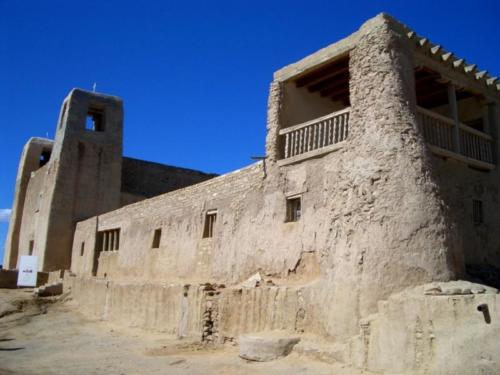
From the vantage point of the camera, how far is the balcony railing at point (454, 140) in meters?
9.80

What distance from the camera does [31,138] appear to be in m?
29.1

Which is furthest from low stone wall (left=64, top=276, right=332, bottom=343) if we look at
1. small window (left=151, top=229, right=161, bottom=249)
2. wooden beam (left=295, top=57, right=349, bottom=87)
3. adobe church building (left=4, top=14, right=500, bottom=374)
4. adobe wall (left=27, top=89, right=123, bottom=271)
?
adobe wall (left=27, top=89, right=123, bottom=271)

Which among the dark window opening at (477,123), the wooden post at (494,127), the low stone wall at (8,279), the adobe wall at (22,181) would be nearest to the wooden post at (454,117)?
the wooden post at (494,127)

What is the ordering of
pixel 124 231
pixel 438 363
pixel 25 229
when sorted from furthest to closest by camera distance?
pixel 25 229, pixel 124 231, pixel 438 363

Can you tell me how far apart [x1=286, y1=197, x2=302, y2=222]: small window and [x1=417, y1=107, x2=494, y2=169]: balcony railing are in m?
2.84

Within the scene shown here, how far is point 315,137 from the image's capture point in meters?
10.6

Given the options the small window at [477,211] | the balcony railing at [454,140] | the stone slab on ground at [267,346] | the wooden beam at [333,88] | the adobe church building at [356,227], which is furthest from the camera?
the wooden beam at [333,88]

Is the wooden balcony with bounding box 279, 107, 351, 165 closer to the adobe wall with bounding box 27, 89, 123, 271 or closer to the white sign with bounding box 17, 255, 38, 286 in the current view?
the white sign with bounding box 17, 255, 38, 286

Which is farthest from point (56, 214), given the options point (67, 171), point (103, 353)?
point (103, 353)

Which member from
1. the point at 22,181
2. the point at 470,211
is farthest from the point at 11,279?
the point at 470,211

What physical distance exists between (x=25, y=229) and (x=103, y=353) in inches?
737

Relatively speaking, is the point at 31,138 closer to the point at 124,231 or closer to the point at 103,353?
the point at 124,231

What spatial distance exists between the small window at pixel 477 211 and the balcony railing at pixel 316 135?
122 inches

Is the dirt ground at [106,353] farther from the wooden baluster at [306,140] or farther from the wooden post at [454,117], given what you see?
the wooden post at [454,117]
